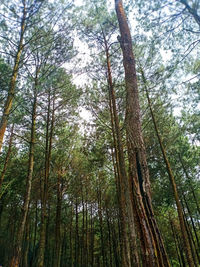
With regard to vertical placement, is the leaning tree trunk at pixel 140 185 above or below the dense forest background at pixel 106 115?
below

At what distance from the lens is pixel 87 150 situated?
10.5 metres

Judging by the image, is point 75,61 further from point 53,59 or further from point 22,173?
point 22,173

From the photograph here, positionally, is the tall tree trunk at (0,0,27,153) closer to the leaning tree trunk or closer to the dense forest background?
the dense forest background

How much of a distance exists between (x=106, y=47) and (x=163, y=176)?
7640 millimetres

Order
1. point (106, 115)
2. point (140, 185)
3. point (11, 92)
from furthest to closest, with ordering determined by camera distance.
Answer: point (106, 115) → point (11, 92) → point (140, 185)

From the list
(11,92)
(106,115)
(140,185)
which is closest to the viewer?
(140,185)

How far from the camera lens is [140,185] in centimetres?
250

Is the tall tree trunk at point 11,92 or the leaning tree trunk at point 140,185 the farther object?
the tall tree trunk at point 11,92

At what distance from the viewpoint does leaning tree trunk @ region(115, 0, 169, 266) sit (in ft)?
6.87

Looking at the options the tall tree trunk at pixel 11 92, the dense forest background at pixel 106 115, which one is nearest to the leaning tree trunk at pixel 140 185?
the dense forest background at pixel 106 115

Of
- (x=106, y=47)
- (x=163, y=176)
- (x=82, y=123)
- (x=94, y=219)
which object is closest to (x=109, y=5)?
(x=106, y=47)

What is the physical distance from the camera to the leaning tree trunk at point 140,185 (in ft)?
6.87

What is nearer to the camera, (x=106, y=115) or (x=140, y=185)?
(x=140, y=185)

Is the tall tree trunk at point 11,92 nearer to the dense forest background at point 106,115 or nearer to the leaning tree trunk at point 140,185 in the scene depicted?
the dense forest background at point 106,115
